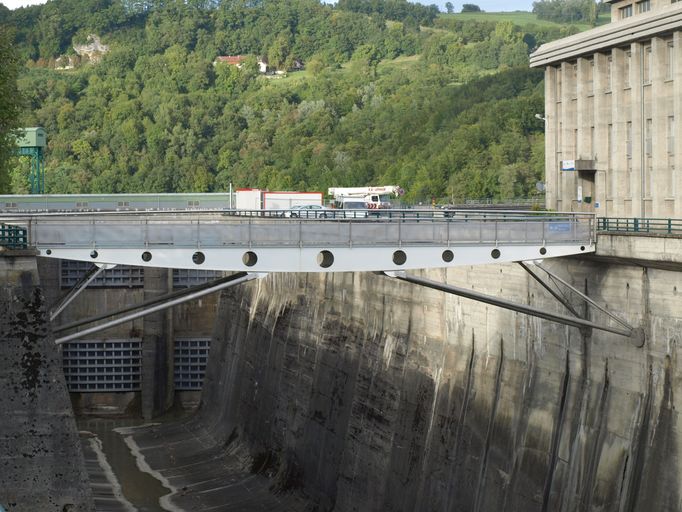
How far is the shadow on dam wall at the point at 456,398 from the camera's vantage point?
3134 centimetres

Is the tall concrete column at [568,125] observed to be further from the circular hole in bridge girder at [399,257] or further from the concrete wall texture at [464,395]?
the circular hole in bridge girder at [399,257]

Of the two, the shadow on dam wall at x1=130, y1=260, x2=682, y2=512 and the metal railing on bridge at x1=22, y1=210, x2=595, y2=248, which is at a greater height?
the metal railing on bridge at x1=22, y1=210, x2=595, y2=248

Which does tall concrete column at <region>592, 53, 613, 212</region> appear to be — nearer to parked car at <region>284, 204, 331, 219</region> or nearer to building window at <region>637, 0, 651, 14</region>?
building window at <region>637, 0, 651, 14</region>

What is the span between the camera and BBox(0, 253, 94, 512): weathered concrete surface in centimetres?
2938

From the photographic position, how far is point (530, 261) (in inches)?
1309

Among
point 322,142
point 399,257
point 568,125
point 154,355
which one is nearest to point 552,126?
point 568,125

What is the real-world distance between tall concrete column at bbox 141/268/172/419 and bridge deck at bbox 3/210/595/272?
3424 cm

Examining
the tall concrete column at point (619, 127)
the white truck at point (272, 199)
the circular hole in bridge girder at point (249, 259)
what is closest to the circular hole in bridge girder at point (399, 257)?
the circular hole in bridge girder at point (249, 259)

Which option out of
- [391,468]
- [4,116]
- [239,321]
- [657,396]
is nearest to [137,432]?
[239,321]

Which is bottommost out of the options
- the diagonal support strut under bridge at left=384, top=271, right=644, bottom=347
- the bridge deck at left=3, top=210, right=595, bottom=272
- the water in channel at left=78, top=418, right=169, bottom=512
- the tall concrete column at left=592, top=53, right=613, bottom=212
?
the water in channel at left=78, top=418, right=169, bottom=512

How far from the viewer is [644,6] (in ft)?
166

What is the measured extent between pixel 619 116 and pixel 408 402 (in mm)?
11901

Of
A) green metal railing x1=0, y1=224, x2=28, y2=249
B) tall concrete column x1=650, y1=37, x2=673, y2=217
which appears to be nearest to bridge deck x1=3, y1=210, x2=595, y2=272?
green metal railing x1=0, y1=224, x2=28, y2=249

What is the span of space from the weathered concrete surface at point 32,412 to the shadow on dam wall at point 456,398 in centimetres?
1226
